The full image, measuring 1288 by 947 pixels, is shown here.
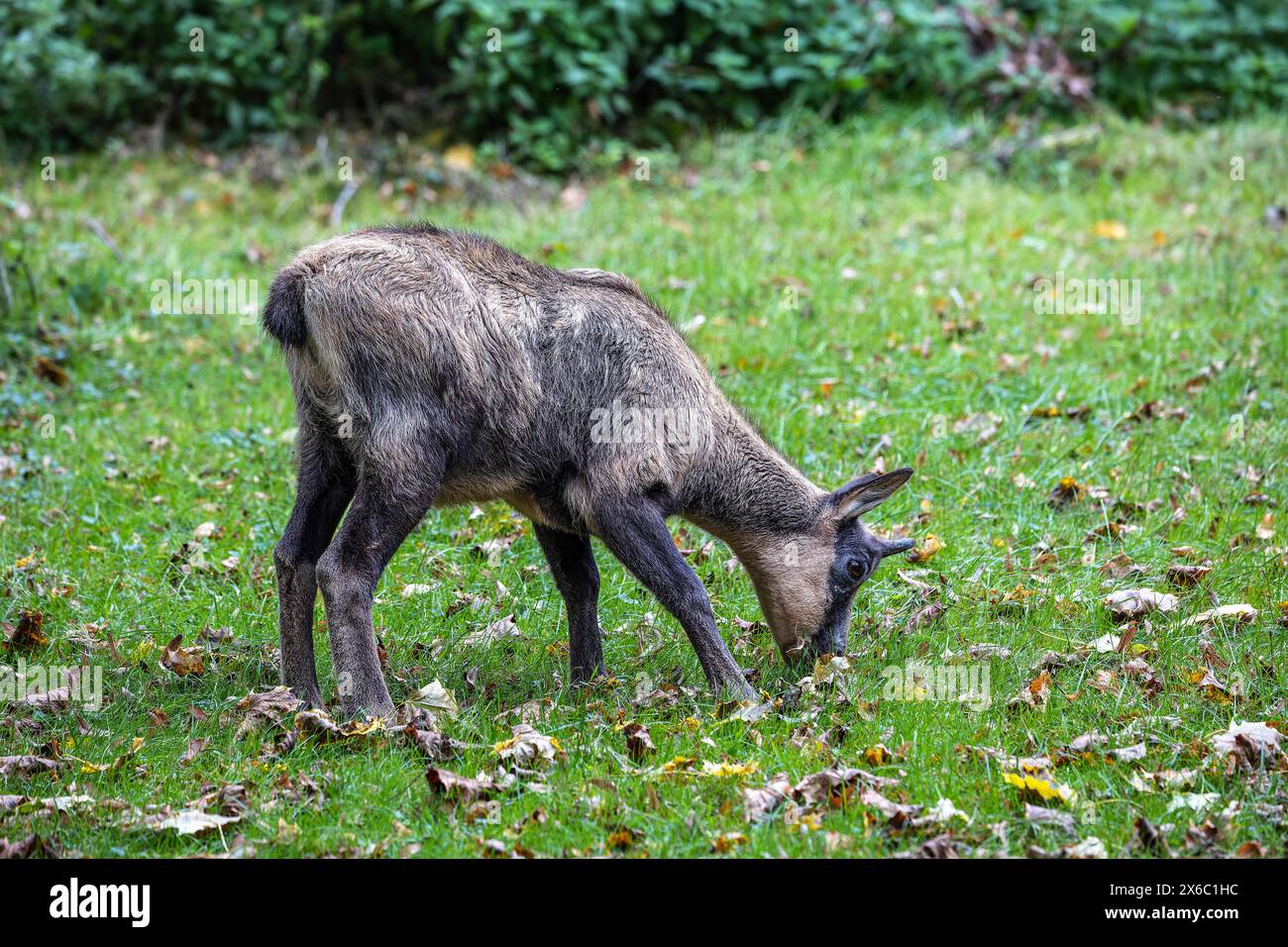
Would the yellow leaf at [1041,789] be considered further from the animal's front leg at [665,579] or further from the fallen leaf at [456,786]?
the fallen leaf at [456,786]

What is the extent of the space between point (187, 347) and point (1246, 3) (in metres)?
11.3

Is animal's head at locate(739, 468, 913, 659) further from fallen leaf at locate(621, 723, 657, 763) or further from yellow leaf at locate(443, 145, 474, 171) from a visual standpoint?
yellow leaf at locate(443, 145, 474, 171)

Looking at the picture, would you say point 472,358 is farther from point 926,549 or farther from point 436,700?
point 926,549

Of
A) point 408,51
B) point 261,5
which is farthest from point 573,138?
point 261,5

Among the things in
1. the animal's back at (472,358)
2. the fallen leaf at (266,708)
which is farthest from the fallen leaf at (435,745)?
the animal's back at (472,358)

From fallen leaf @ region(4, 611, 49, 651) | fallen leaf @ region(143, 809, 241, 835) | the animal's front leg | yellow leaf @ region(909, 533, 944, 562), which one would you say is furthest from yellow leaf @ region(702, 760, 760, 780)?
fallen leaf @ region(4, 611, 49, 651)

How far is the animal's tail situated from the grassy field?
60.9 inches

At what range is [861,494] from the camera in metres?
5.99

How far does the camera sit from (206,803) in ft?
14.6

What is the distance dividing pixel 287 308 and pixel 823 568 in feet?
8.47

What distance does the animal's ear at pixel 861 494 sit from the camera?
19.4 ft

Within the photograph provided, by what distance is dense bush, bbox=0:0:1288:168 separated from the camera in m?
13.0

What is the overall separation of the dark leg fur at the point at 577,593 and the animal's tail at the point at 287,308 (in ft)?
4.58

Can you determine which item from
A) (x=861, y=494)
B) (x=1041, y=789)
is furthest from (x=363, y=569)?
(x=1041, y=789)
